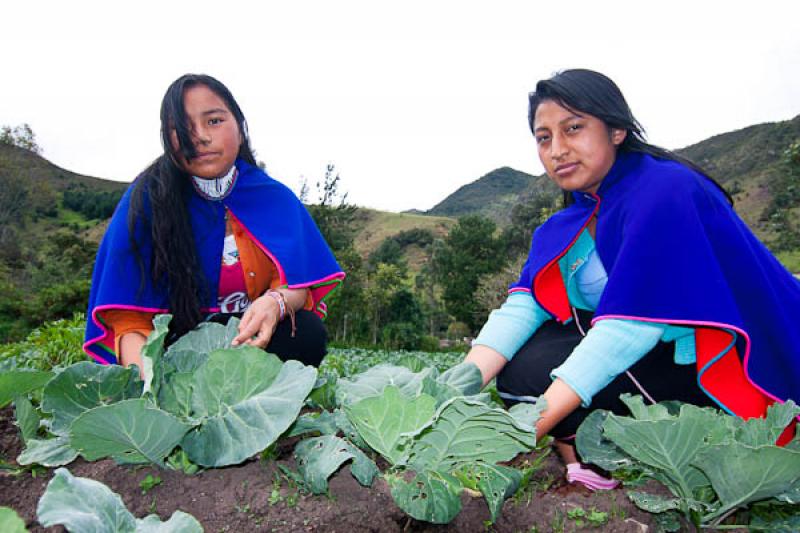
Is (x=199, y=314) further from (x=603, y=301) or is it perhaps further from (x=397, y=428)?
(x=603, y=301)

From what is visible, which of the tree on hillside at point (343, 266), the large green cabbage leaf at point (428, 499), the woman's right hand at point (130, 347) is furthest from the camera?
the tree on hillside at point (343, 266)

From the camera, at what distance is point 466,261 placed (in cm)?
3309

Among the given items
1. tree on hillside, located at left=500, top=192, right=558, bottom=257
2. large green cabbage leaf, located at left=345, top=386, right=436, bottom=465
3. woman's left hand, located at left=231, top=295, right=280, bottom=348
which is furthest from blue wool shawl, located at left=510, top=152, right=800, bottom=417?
tree on hillside, located at left=500, top=192, right=558, bottom=257

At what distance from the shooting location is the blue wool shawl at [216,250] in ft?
5.71

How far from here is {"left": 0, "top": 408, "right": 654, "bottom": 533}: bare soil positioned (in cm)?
97

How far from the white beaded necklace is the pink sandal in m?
1.45

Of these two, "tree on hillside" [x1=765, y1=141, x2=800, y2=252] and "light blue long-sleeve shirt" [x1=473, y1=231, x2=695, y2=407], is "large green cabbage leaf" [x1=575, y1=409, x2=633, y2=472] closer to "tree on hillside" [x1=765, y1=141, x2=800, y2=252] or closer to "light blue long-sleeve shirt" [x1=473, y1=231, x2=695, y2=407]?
"light blue long-sleeve shirt" [x1=473, y1=231, x2=695, y2=407]

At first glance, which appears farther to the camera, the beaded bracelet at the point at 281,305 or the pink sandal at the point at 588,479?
the beaded bracelet at the point at 281,305

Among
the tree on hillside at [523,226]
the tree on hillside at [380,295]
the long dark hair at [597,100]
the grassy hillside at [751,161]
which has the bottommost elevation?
the tree on hillside at [380,295]

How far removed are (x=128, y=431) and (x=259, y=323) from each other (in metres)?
0.63

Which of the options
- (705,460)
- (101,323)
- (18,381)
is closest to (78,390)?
(18,381)

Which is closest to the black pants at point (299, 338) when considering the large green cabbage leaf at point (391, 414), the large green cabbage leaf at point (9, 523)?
the large green cabbage leaf at point (391, 414)

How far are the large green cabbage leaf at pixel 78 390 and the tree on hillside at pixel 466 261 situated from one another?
28187mm

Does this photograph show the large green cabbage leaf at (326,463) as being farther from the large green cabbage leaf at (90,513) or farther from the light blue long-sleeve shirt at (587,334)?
the light blue long-sleeve shirt at (587,334)
